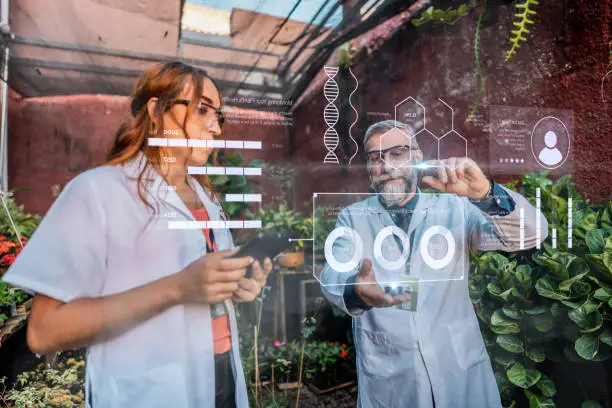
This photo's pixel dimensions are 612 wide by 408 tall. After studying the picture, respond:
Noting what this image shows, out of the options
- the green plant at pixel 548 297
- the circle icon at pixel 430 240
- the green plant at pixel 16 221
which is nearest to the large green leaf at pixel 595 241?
the green plant at pixel 548 297

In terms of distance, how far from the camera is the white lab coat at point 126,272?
1.24 m

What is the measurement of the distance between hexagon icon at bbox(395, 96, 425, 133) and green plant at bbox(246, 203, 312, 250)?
1.99ft

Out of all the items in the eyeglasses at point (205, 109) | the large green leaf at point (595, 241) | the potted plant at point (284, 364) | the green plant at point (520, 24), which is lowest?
the potted plant at point (284, 364)

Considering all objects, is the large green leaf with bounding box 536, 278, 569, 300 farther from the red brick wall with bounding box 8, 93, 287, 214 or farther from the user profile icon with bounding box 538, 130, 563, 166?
the red brick wall with bounding box 8, 93, 287, 214

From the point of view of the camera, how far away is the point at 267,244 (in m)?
1.51

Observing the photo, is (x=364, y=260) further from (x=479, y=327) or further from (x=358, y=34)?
(x=358, y=34)

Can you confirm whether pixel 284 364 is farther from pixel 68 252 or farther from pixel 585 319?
pixel 585 319

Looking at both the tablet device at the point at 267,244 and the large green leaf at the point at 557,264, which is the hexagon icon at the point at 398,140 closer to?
the tablet device at the point at 267,244

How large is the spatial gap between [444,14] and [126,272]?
174 centimetres

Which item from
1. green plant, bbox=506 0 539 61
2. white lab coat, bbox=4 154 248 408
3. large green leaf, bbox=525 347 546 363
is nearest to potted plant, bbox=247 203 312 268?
white lab coat, bbox=4 154 248 408

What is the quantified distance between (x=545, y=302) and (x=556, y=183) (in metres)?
0.55

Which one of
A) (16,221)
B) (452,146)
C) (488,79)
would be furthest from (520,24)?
(16,221)

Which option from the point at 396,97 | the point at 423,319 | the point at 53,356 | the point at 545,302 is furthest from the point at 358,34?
the point at 53,356

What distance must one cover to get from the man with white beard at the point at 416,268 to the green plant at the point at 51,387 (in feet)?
3.06
